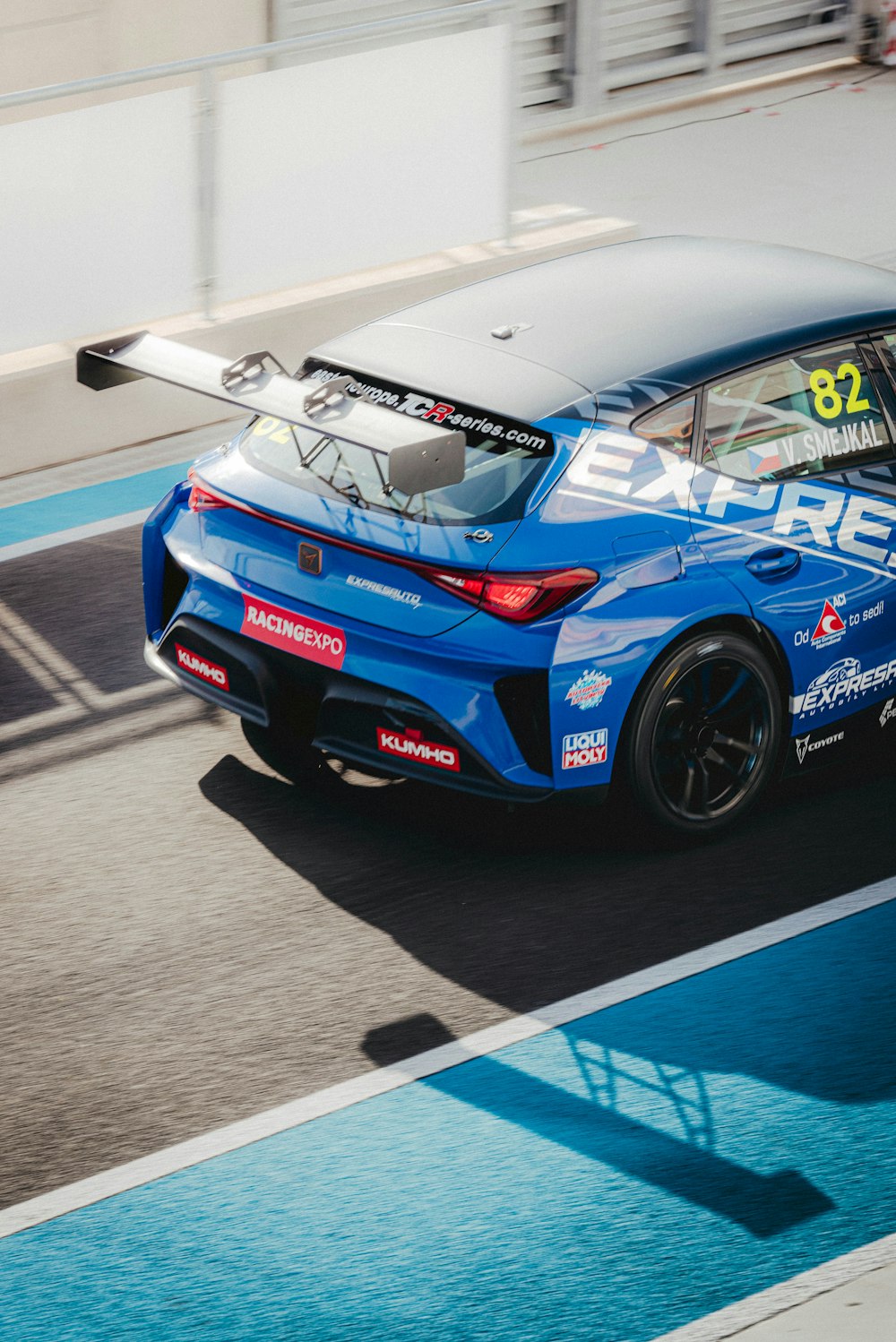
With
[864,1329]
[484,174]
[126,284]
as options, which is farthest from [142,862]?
[484,174]

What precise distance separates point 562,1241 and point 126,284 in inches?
251

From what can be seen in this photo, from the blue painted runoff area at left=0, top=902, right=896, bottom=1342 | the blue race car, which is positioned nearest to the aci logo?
the blue race car

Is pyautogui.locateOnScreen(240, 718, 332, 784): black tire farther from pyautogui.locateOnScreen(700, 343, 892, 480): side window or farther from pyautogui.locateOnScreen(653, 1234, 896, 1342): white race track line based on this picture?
pyautogui.locateOnScreen(653, 1234, 896, 1342): white race track line

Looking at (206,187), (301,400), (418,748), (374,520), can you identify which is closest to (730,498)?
(374,520)

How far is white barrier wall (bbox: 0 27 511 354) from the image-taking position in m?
9.22

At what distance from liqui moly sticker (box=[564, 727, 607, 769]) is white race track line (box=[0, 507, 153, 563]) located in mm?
3700

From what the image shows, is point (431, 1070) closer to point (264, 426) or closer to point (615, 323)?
point (264, 426)

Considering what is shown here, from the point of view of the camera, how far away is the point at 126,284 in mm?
9641

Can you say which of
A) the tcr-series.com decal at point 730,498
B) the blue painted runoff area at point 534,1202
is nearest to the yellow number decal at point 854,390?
the tcr-series.com decal at point 730,498

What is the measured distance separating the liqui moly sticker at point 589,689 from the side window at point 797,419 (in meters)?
0.80

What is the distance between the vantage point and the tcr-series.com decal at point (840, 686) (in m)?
6.11

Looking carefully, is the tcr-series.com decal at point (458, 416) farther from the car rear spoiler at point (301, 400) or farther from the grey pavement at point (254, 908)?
the grey pavement at point (254, 908)

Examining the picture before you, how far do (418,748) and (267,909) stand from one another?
69 centimetres

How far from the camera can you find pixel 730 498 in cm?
584
